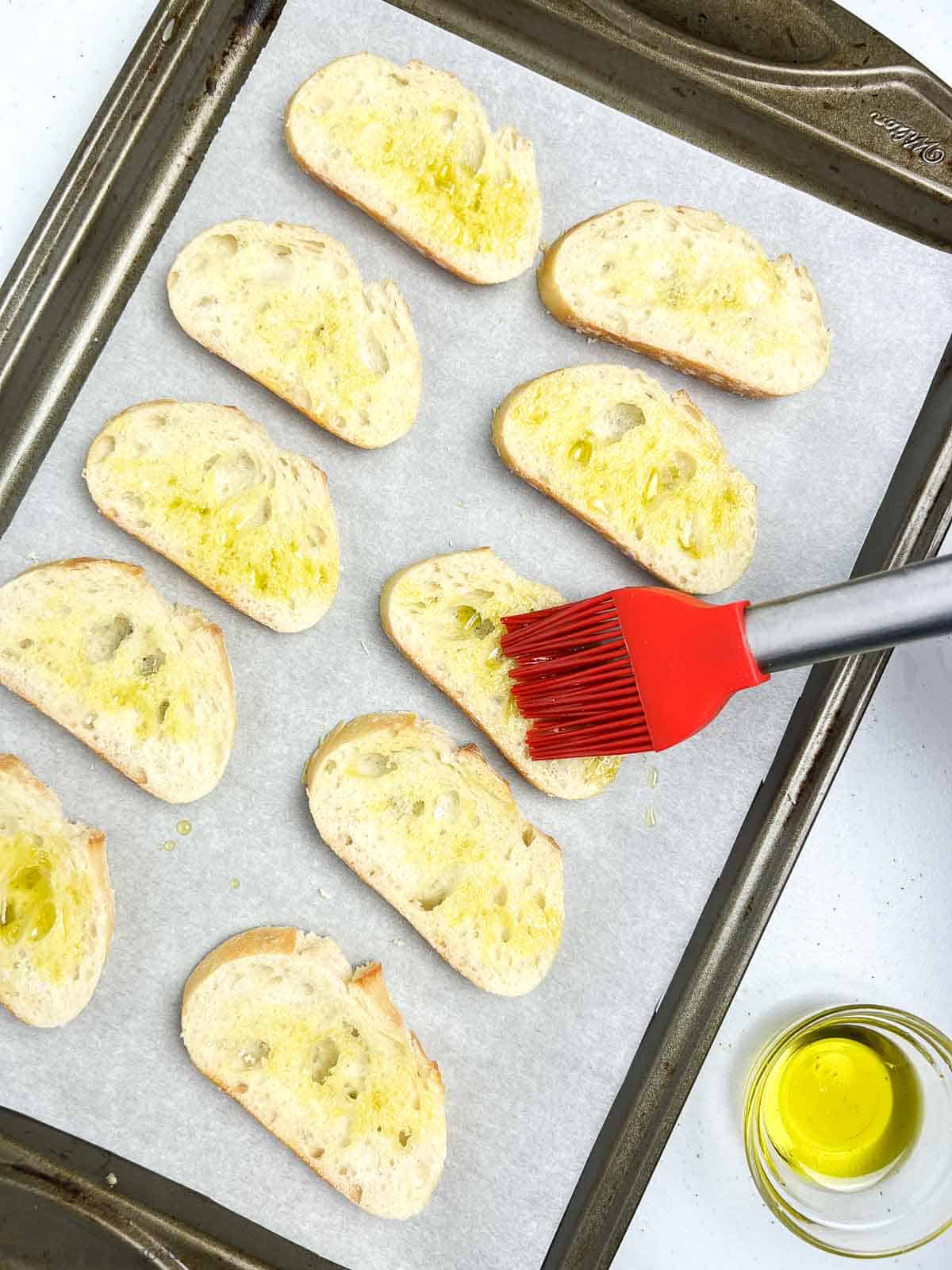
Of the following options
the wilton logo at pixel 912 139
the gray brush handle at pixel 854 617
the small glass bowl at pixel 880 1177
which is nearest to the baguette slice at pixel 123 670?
the gray brush handle at pixel 854 617

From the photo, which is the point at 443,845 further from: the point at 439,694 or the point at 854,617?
the point at 854,617

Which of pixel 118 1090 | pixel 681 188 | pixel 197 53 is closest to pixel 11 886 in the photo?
pixel 118 1090

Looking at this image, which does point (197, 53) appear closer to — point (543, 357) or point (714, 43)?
point (543, 357)

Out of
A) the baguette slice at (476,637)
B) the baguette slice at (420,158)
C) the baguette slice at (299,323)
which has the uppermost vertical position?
the baguette slice at (420,158)

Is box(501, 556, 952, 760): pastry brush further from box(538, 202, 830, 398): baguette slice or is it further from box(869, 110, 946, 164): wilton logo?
box(869, 110, 946, 164): wilton logo

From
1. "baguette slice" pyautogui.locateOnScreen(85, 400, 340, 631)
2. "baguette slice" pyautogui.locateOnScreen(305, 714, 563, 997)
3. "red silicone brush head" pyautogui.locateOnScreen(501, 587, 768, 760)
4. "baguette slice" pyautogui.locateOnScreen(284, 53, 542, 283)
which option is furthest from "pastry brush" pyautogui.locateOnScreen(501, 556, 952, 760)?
"baguette slice" pyautogui.locateOnScreen(284, 53, 542, 283)

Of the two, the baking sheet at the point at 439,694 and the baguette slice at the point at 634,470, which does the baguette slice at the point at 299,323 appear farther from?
the baguette slice at the point at 634,470
